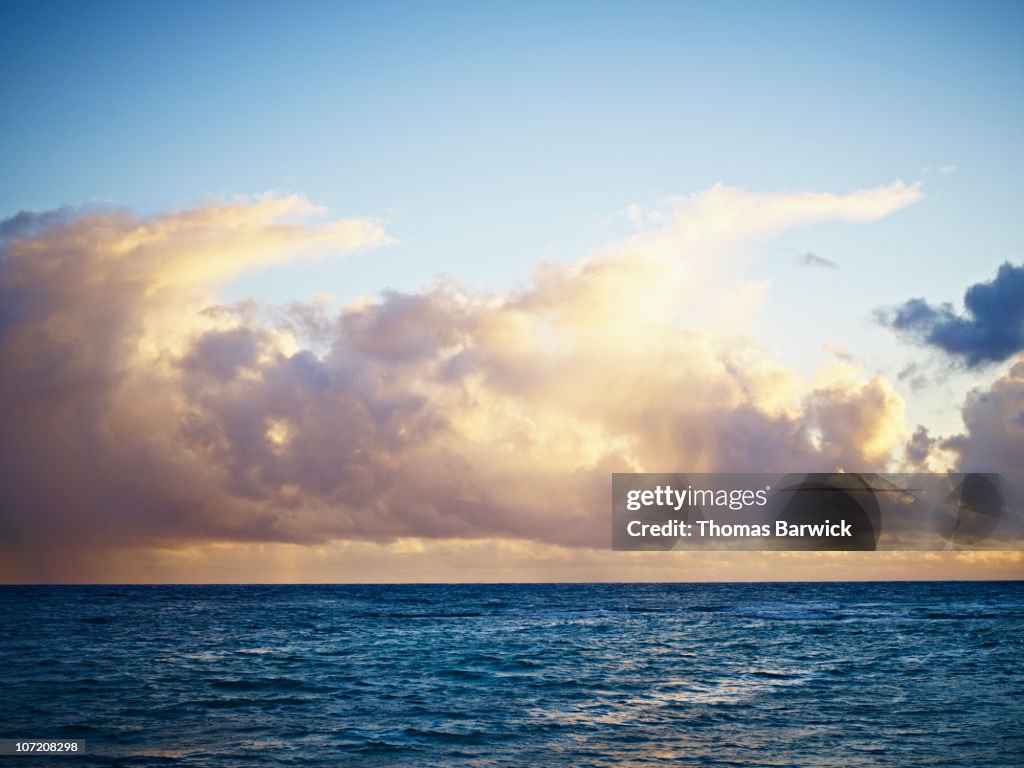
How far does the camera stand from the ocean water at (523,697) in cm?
2583

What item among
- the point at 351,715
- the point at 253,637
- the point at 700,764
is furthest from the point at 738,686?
the point at 253,637

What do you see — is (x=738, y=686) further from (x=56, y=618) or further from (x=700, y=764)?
(x=56, y=618)

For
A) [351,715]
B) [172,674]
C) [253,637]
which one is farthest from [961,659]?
[253,637]

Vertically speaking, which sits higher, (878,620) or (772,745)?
(772,745)

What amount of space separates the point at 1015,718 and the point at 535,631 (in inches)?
1784

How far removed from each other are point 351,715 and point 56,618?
75.1 meters

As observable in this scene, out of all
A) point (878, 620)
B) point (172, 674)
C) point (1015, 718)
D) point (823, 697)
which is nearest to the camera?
point (1015, 718)

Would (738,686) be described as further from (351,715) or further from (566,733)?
(351,715)

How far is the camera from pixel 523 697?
3597 cm

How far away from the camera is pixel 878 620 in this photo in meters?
81.9

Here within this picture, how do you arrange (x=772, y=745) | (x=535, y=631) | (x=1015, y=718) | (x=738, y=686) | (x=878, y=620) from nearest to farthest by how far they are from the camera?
1. (x=772, y=745)
2. (x=1015, y=718)
3. (x=738, y=686)
4. (x=535, y=631)
5. (x=878, y=620)

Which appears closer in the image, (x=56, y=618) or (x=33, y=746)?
(x=33, y=746)

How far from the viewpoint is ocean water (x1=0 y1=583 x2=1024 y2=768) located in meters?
25.8

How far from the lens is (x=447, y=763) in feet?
80.5
